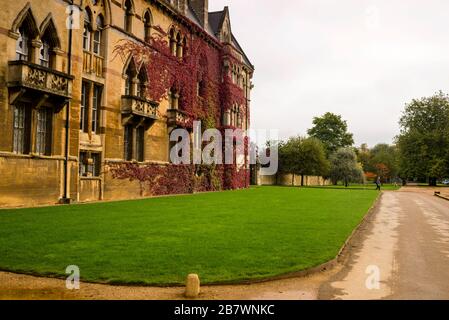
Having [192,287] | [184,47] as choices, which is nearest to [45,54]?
[184,47]

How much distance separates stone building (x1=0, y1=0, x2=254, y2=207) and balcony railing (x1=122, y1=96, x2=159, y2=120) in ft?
0.21

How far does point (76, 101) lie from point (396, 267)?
60.5ft

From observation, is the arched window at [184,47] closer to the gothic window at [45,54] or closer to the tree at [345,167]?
the gothic window at [45,54]

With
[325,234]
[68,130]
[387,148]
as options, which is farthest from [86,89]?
[387,148]

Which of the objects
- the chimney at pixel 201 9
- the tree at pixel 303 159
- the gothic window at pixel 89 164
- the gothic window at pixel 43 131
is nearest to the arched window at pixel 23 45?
the gothic window at pixel 43 131

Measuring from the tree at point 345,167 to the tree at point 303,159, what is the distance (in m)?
3.02

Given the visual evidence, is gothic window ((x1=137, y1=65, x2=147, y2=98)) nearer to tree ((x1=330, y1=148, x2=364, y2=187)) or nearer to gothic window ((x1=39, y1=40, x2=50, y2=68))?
gothic window ((x1=39, y1=40, x2=50, y2=68))

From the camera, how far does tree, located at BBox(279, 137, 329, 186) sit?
69.0m

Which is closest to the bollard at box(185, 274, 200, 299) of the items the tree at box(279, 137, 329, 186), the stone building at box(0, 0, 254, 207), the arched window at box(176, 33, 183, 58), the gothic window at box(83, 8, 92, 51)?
the stone building at box(0, 0, 254, 207)

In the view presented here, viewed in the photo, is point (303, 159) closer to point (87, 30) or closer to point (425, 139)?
point (425, 139)

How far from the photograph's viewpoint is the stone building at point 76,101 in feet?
62.8

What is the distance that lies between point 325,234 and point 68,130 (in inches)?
585
